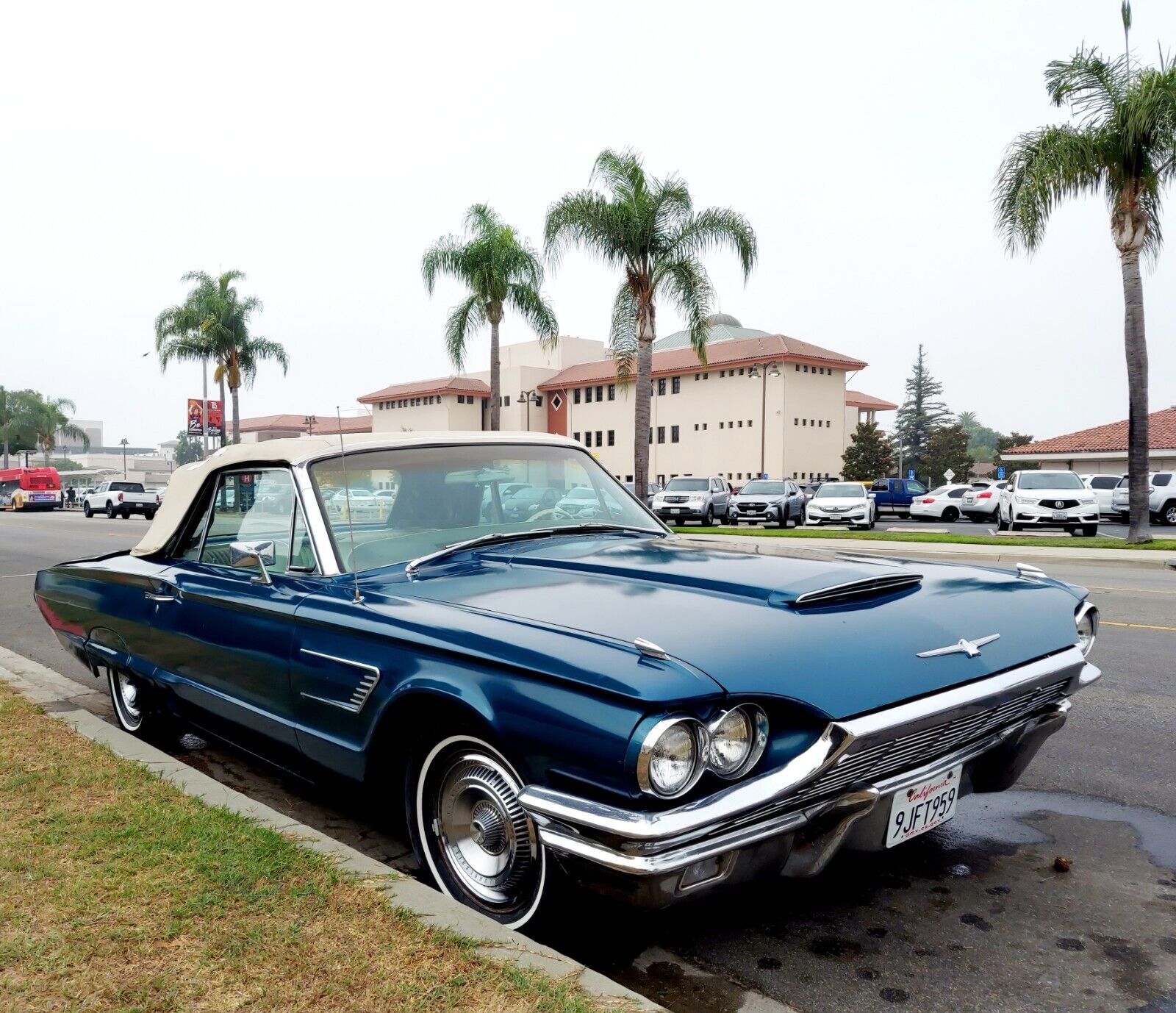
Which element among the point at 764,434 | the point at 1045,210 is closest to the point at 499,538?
the point at 1045,210

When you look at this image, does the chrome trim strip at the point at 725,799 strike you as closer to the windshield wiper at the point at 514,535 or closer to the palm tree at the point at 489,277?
the windshield wiper at the point at 514,535

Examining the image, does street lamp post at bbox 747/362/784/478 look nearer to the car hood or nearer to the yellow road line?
the yellow road line

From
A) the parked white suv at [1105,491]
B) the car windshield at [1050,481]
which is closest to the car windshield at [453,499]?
the car windshield at [1050,481]

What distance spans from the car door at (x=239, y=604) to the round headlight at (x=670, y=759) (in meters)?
1.69

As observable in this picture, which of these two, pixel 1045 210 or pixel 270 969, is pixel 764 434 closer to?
pixel 1045 210

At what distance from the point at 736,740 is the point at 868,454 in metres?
69.1

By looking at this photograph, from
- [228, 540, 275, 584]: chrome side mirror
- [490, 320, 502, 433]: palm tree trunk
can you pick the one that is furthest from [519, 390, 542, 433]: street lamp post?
[228, 540, 275, 584]: chrome side mirror

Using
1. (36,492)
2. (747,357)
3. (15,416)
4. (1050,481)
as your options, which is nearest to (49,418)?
(15,416)

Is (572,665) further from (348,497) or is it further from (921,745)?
(348,497)

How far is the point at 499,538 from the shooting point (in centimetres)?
390

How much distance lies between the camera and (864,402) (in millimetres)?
70750

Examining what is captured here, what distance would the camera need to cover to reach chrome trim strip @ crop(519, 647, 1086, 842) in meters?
2.27

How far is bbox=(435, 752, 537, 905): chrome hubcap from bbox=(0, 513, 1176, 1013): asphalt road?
0.72ft

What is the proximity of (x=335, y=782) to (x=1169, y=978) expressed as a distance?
103 inches
